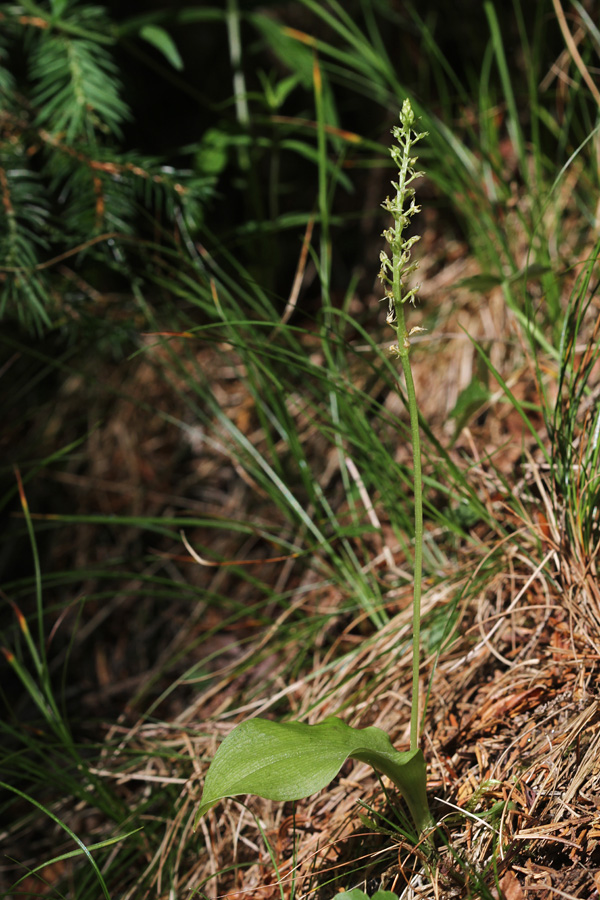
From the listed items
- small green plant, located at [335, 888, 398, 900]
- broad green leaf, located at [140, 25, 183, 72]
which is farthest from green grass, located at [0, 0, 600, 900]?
broad green leaf, located at [140, 25, 183, 72]

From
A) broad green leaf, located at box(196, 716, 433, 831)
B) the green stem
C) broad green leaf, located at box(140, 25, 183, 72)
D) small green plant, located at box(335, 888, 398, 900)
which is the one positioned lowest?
small green plant, located at box(335, 888, 398, 900)

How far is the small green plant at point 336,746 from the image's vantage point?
2.41 feet

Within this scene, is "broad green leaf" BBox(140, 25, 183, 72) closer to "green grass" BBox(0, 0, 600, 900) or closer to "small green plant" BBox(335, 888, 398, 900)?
"green grass" BBox(0, 0, 600, 900)

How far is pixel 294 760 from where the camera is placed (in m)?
0.78

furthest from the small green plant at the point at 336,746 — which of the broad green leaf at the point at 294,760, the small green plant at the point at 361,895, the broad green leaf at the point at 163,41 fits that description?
the broad green leaf at the point at 163,41

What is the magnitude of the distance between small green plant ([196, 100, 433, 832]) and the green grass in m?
0.18

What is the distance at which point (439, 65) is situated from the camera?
2.07m

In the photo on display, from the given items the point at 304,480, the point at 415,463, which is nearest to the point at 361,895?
the point at 415,463

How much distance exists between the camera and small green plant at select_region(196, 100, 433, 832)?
735 mm

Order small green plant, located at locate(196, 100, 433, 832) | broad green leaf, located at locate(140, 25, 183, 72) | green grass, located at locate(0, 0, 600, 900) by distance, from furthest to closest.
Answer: broad green leaf, located at locate(140, 25, 183, 72), green grass, located at locate(0, 0, 600, 900), small green plant, located at locate(196, 100, 433, 832)

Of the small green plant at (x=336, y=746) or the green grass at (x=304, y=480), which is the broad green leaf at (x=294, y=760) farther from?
the green grass at (x=304, y=480)

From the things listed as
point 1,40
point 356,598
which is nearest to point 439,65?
point 1,40

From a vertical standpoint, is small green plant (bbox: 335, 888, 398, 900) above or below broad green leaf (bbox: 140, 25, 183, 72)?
below

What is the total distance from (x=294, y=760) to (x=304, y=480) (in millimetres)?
739
